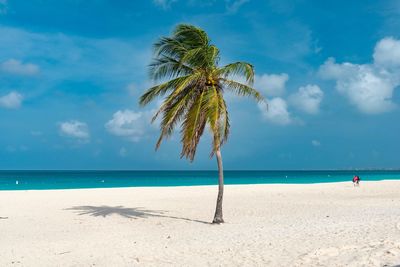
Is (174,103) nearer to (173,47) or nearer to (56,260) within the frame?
(173,47)

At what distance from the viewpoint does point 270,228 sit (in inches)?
508

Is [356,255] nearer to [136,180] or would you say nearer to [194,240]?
[194,240]

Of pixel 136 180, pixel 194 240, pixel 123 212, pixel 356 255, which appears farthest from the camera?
pixel 136 180

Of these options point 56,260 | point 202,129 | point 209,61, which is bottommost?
point 56,260

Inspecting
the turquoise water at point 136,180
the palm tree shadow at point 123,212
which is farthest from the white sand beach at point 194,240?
the turquoise water at point 136,180

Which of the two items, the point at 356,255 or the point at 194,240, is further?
the point at 194,240

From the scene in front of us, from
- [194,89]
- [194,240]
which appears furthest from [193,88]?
[194,240]

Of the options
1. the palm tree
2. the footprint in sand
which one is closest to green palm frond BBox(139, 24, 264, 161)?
the palm tree

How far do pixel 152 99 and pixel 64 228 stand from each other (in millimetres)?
5360

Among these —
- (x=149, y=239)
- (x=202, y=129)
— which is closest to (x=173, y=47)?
(x=202, y=129)

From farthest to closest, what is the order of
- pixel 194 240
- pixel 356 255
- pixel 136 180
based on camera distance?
pixel 136 180
pixel 194 240
pixel 356 255

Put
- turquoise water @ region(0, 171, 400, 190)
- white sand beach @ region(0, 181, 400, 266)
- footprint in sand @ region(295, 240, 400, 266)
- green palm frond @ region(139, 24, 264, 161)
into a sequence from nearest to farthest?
1. footprint in sand @ region(295, 240, 400, 266)
2. white sand beach @ region(0, 181, 400, 266)
3. green palm frond @ region(139, 24, 264, 161)
4. turquoise water @ region(0, 171, 400, 190)

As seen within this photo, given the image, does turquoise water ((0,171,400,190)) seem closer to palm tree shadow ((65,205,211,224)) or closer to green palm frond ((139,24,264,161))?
palm tree shadow ((65,205,211,224))

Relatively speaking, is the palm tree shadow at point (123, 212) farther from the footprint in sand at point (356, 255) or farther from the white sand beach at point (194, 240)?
the footprint in sand at point (356, 255)
